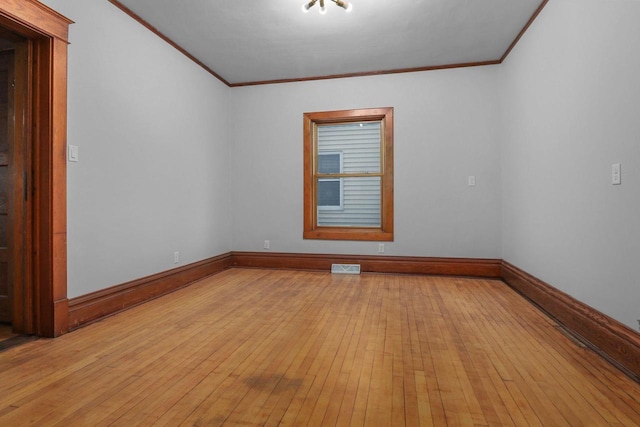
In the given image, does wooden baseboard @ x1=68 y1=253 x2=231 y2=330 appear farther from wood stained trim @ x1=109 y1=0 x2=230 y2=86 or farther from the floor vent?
wood stained trim @ x1=109 y1=0 x2=230 y2=86

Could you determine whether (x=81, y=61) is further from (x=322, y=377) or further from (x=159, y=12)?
(x=322, y=377)

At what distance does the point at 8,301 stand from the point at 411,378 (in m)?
2.93

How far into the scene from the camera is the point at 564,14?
2598 millimetres

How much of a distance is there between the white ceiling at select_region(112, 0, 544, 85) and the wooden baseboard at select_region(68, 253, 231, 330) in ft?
8.09

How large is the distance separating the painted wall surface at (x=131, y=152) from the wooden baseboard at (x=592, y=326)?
3538 mm

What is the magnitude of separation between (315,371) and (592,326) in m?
1.80

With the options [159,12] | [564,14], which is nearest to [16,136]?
[159,12]

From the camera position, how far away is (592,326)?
86.1 inches

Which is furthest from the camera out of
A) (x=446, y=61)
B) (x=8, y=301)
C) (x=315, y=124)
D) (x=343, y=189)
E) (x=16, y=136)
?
(x=343, y=189)

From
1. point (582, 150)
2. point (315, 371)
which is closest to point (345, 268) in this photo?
point (315, 371)

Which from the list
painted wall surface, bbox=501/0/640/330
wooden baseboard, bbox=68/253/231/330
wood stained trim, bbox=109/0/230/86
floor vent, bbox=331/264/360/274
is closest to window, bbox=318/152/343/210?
floor vent, bbox=331/264/360/274

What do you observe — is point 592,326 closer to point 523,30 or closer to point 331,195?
point 523,30

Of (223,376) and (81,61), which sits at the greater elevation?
(81,61)

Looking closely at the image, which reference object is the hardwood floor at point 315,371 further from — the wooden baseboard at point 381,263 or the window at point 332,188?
the window at point 332,188
